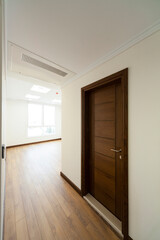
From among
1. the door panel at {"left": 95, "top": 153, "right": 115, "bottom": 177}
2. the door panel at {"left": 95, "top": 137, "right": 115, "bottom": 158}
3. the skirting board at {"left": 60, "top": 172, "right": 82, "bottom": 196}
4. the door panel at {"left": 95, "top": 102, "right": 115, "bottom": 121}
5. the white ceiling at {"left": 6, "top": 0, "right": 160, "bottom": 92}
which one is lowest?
the skirting board at {"left": 60, "top": 172, "right": 82, "bottom": 196}

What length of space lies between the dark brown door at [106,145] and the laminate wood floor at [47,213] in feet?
1.06

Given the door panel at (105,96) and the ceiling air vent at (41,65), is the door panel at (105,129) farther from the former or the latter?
the ceiling air vent at (41,65)

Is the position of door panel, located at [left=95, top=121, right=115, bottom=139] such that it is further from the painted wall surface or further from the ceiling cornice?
the ceiling cornice

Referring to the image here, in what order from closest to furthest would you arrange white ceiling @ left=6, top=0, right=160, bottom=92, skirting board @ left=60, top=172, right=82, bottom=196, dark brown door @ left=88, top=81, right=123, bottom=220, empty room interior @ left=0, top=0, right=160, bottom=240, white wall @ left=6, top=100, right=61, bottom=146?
white ceiling @ left=6, top=0, right=160, bottom=92, empty room interior @ left=0, top=0, right=160, bottom=240, dark brown door @ left=88, top=81, right=123, bottom=220, skirting board @ left=60, top=172, right=82, bottom=196, white wall @ left=6, top=100, right=61, bottom=146

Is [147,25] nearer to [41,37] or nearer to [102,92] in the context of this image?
[102,92]

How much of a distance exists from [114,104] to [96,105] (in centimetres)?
36

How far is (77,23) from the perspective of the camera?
0.91 meters

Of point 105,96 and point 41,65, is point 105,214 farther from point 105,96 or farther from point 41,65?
point 41,65

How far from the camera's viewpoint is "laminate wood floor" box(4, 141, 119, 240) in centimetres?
118

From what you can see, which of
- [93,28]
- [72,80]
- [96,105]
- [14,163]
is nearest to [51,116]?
[14,163]

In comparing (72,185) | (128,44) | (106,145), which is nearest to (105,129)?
(106,145)

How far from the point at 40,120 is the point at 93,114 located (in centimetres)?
520

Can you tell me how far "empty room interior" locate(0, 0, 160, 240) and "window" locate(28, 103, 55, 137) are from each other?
3.86 metres

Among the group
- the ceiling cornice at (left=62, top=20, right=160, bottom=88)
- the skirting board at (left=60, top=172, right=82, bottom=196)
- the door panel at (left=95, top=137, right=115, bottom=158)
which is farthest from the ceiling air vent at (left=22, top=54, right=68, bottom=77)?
the skirting board at (left=60, top=172, right=82, bottom=196)
